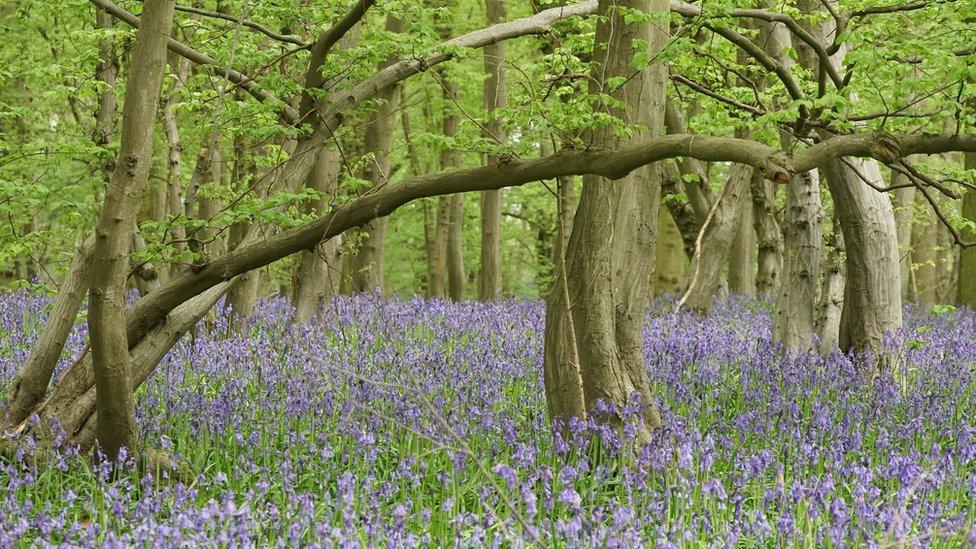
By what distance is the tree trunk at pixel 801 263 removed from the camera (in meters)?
9.23

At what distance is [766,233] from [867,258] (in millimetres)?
7670

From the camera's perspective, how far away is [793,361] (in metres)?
8.46

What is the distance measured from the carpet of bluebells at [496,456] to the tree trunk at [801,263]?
45cm

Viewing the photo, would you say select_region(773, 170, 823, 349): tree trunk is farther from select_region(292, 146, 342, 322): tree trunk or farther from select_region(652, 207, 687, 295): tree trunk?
select_region(652, 207, 687, 295): tree trunk

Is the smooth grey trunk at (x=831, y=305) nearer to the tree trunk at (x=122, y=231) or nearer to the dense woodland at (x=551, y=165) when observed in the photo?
the dense woodland at (x=551, y=165)

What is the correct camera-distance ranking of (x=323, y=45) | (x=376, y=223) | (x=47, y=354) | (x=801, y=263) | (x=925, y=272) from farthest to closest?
(x=925, y=272) < (x=376, y=223) < (x=801, y=263) < (x=323, y=45) < (x=47, y=354)

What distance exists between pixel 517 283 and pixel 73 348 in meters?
30.8

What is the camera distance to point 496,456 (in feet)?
19.0

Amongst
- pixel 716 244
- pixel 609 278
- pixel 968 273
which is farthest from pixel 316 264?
pixel 968 273

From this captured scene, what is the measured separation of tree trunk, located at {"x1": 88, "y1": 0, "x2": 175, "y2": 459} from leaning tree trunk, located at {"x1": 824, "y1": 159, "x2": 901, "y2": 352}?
6.17m

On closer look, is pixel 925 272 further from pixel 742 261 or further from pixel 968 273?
pixel 968 273

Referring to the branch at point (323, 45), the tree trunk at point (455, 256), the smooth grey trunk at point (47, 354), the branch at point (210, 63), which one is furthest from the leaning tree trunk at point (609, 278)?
the tree trunk at point (455, 256)

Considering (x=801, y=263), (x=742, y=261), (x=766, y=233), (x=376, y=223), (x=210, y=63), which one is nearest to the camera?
(x=210, y=63)

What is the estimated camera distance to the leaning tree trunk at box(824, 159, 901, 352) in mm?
8562
